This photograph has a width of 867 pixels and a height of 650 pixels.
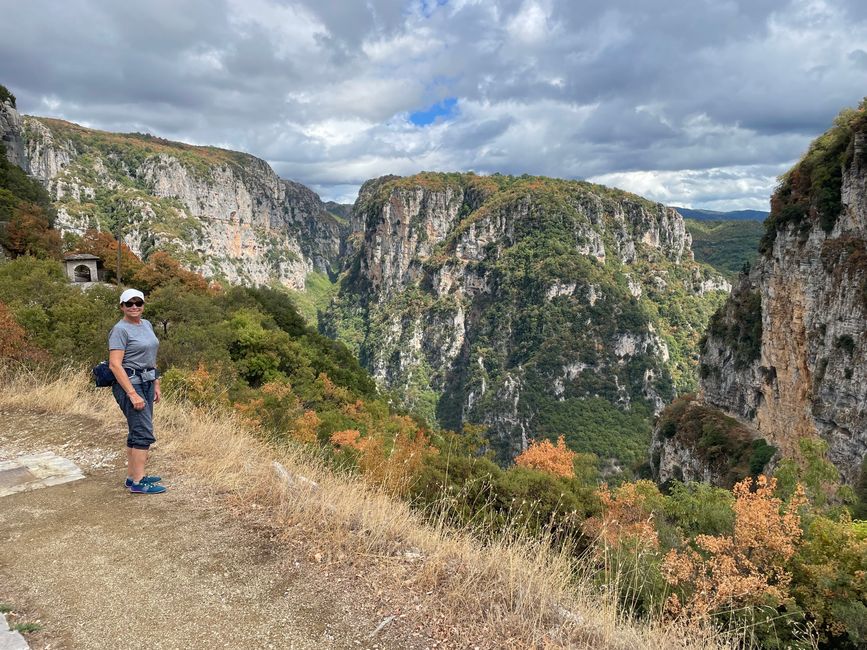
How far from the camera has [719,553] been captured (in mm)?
4980

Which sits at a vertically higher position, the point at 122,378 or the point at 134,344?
the point at 134,344

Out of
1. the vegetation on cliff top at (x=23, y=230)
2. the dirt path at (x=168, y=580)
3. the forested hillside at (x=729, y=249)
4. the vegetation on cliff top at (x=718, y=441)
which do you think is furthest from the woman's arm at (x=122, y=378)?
the forested hillside at (x=729, y=249)

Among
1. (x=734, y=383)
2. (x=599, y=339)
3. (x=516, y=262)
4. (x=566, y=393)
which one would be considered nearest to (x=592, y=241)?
(x=516, y=262)

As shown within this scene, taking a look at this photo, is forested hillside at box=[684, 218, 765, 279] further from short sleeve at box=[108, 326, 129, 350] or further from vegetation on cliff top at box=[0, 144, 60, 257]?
short sleeve at box=[108, 326, 129, 350]

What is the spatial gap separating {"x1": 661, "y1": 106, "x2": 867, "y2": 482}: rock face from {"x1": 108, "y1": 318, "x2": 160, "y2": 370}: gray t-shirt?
28.8 metres

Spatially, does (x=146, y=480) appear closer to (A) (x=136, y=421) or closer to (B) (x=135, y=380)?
(A) (x=136, y=421)

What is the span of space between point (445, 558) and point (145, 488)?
2734 mm

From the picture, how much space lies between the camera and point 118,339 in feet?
13.9

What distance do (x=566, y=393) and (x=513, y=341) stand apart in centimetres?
2536

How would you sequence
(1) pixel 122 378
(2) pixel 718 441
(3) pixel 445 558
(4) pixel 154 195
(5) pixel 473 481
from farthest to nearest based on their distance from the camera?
(4) pixel 154 195
(2) pixel 718 441
(5) pixel 473 481
(1) pixel 122 378
(3) pixel 445 558

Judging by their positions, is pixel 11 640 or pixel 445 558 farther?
pixel 445 558

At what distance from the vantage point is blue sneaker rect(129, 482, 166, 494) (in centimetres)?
419

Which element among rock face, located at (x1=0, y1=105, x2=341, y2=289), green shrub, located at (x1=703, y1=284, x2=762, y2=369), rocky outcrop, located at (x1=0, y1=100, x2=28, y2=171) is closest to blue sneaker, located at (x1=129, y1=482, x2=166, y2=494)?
green shrub, located at (x1=703, y1=284, x2=762, y2=369)

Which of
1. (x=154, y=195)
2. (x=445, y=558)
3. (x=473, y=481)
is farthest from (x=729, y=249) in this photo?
(x=445, y=558)
